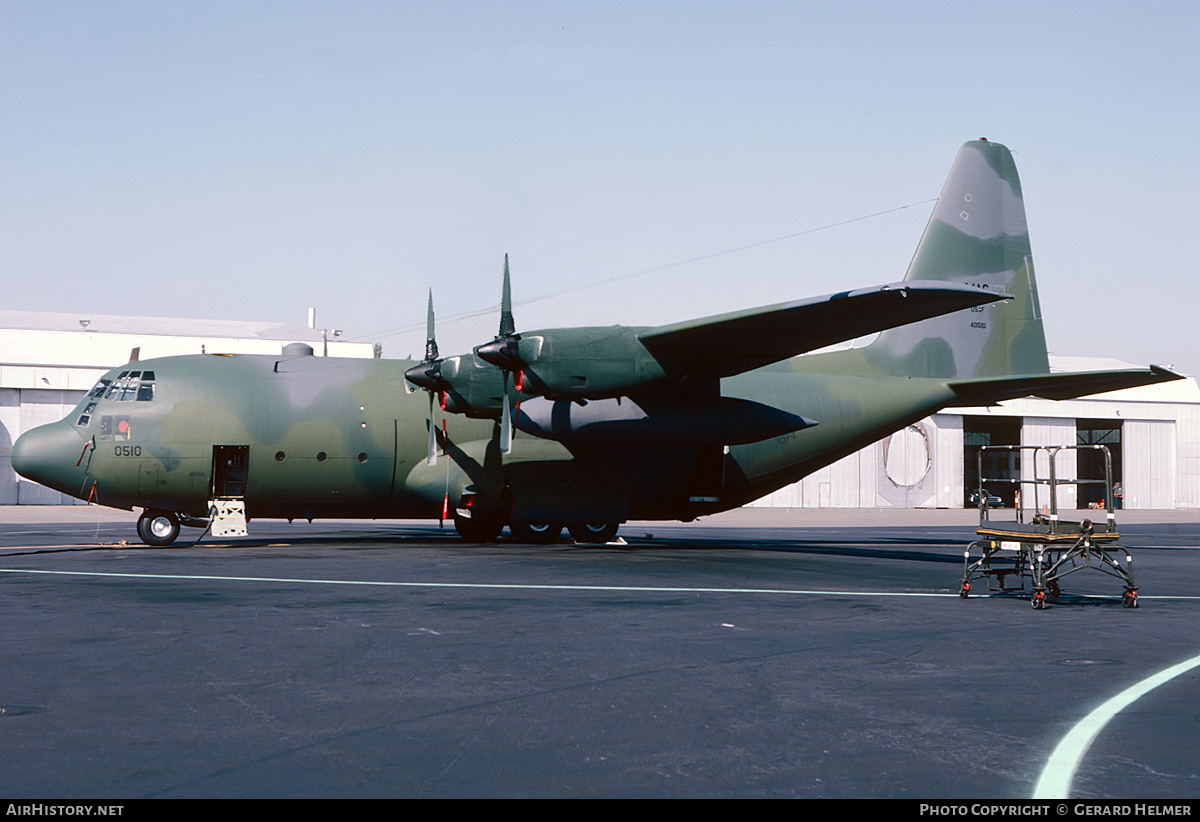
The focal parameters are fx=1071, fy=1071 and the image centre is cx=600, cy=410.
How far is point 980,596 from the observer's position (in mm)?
16906

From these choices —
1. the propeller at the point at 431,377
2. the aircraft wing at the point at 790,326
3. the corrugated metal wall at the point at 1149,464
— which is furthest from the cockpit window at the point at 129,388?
the corrugated metal wall at the point at 1149,464

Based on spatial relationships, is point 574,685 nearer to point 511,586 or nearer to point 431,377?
point 511,586

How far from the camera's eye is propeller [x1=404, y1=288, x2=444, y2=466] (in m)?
25.3

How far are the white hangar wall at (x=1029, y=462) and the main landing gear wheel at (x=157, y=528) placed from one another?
159 feet

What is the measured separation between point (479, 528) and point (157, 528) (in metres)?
7.78

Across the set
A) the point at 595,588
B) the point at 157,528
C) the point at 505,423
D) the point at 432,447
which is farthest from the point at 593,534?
the point at 595,588

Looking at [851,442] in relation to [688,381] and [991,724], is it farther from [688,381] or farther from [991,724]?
[991,724]

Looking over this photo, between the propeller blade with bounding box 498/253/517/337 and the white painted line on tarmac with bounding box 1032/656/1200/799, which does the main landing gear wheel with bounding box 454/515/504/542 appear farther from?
the white painted line on tarmac with bounding box 1032/656/1200/799

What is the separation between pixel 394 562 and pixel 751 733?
14.8 m

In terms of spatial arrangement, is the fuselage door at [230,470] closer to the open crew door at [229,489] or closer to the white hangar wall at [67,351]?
the open crew door at [229,489]

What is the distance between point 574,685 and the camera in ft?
30.4

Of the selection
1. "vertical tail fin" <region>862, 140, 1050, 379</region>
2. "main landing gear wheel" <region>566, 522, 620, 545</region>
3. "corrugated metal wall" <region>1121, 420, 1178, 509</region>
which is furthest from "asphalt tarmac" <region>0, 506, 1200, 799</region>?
"corrugated metal wall" <region>1121, 420, 1178, 509</region>

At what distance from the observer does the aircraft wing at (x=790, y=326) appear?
64.1 feet

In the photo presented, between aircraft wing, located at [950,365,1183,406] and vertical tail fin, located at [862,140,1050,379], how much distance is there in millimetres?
1289
